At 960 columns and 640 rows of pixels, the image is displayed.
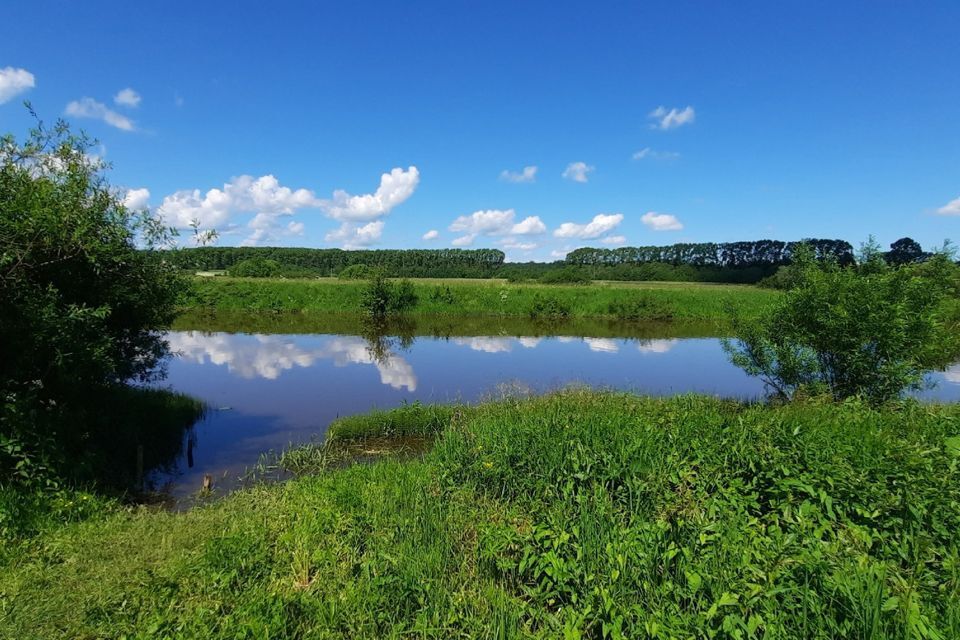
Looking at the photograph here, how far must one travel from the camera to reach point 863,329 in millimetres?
10914

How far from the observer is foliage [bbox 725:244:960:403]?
421 inches

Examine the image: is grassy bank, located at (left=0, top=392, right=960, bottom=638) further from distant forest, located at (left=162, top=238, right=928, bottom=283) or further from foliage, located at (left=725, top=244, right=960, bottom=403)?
distant forest, located at (left=162, top=238, right=928, bottom=283)

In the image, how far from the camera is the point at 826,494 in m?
4.67

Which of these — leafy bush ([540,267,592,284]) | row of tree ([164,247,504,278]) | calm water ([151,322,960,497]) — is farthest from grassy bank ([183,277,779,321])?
row of tree ([164,247,504,278])

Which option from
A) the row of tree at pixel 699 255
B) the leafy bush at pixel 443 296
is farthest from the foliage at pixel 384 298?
the row of tree at pixel 699 255

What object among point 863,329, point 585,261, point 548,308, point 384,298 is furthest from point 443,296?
point 585,261

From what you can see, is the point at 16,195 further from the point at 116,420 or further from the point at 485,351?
the point at 485,351

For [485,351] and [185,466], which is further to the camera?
[485,351]

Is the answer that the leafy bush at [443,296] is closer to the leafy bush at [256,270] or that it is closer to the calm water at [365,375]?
the calm water at [365,375]

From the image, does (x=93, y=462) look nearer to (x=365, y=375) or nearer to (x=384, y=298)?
(x=365, y=375)

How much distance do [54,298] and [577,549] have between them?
28.3ft

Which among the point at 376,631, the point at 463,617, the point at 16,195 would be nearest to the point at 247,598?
the point at 376,631

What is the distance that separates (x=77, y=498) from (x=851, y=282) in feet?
51.3

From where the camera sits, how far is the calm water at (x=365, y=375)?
12734 mm
